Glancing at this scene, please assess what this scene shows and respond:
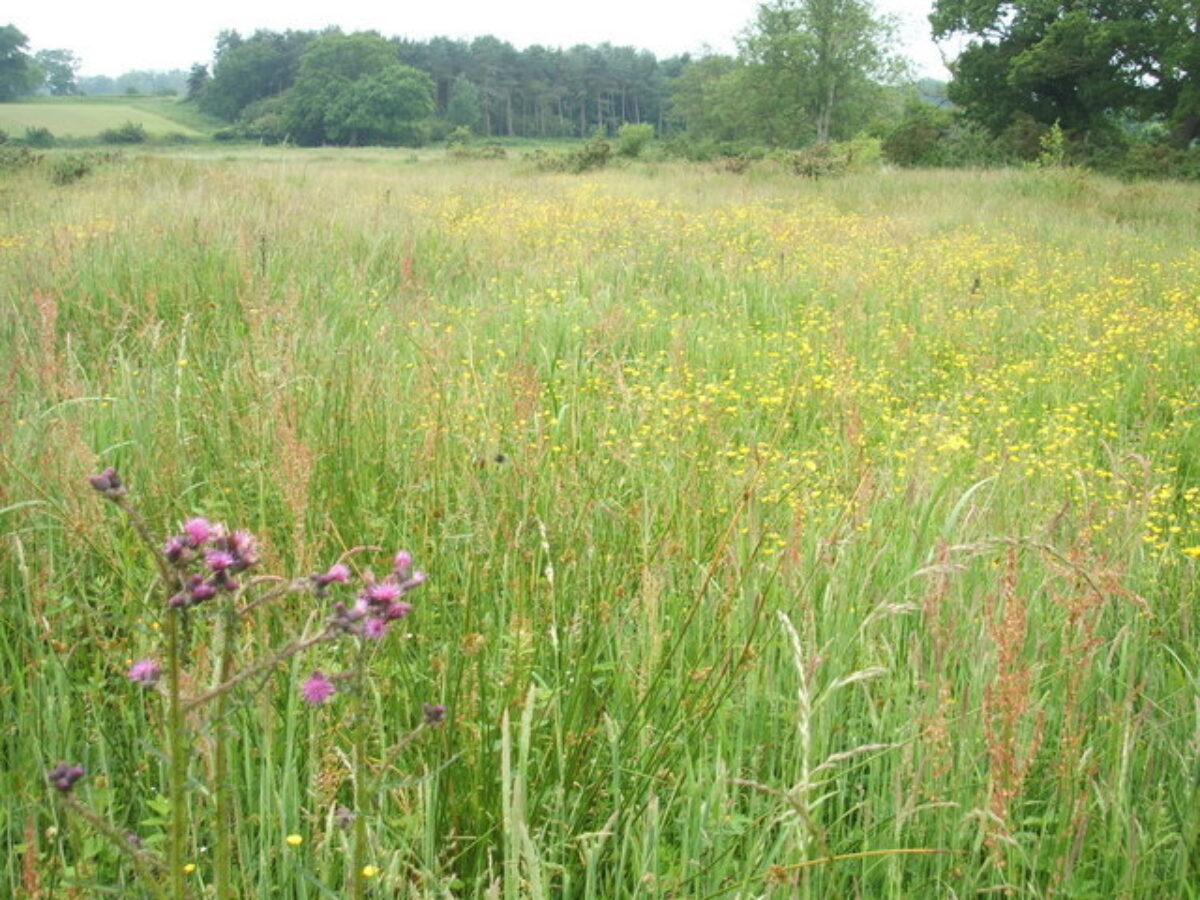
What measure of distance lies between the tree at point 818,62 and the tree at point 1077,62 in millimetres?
12860

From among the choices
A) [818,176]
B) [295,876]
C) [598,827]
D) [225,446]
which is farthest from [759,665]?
[818,176]

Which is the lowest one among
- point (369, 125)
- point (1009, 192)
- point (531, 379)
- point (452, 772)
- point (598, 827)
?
point (598, 827)

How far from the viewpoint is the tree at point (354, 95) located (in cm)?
5906

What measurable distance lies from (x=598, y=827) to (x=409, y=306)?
12.0 feet

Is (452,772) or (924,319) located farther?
(924,319)

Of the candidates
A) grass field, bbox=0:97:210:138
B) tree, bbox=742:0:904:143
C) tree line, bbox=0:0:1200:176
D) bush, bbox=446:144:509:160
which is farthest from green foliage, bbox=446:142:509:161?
tree, bbox=742:0:904:143

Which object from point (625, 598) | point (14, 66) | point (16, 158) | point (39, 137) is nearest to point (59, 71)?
point (14, 66)

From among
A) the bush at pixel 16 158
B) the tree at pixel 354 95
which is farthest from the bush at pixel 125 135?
the tree at pixel 354 95

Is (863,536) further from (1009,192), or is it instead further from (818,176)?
(818,176)

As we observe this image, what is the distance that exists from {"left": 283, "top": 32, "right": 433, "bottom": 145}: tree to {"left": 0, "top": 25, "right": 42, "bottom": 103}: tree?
642 inches

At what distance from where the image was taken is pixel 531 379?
2.36 metres

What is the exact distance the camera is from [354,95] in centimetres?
5969

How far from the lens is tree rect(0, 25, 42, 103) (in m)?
34.3

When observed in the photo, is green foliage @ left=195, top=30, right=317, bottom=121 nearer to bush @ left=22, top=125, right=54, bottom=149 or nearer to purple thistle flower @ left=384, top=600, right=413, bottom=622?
bush @ left=22, top=125, right=54, bottom=149
